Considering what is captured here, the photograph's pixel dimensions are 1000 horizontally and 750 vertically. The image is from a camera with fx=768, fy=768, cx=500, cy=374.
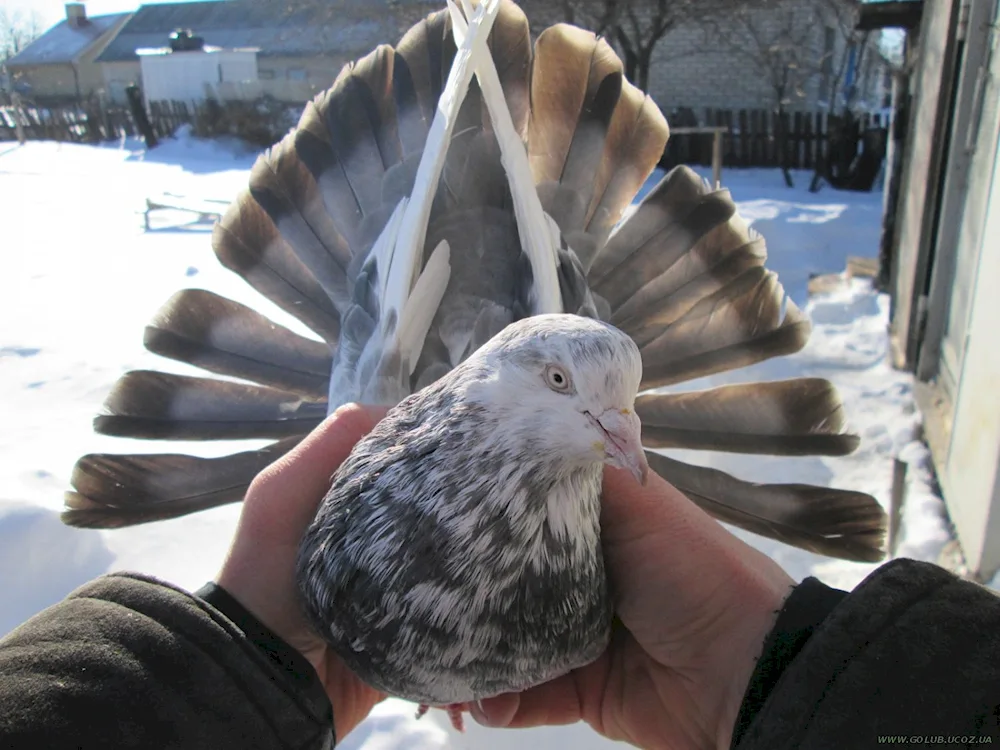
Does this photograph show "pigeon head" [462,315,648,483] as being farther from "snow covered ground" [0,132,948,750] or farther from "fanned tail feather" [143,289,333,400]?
"fanned tail feather" [143,289,333,400]

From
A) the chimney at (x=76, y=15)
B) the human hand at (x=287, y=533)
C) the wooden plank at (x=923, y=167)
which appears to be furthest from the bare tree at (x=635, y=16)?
the chimney at (x=76, y=15)

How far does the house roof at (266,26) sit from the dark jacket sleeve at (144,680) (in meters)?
17.1

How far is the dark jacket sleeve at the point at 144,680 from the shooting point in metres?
1.19

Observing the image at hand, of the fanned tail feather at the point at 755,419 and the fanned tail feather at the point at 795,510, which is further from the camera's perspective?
the fanned tail feather at the point at 755,419

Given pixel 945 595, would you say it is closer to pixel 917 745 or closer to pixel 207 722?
pixel 917 745

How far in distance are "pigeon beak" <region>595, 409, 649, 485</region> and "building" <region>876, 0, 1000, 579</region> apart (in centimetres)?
220

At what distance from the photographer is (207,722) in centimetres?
133

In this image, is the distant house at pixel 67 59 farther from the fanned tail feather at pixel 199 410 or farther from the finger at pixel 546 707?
the finger at pixel 546 707

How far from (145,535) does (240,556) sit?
1685mm

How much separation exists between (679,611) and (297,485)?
871 millimetres

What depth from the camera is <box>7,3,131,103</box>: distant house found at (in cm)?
3706

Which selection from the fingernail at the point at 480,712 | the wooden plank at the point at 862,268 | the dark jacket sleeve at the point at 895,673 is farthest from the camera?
the wooden plank at the point at 862,268

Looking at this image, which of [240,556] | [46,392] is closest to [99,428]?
[240,556]

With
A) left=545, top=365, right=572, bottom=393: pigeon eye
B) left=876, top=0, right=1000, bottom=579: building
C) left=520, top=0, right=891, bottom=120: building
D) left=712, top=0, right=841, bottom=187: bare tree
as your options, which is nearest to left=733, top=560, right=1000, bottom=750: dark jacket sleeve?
left=545, top=365, right=572, bottom=393: pigeon eye
